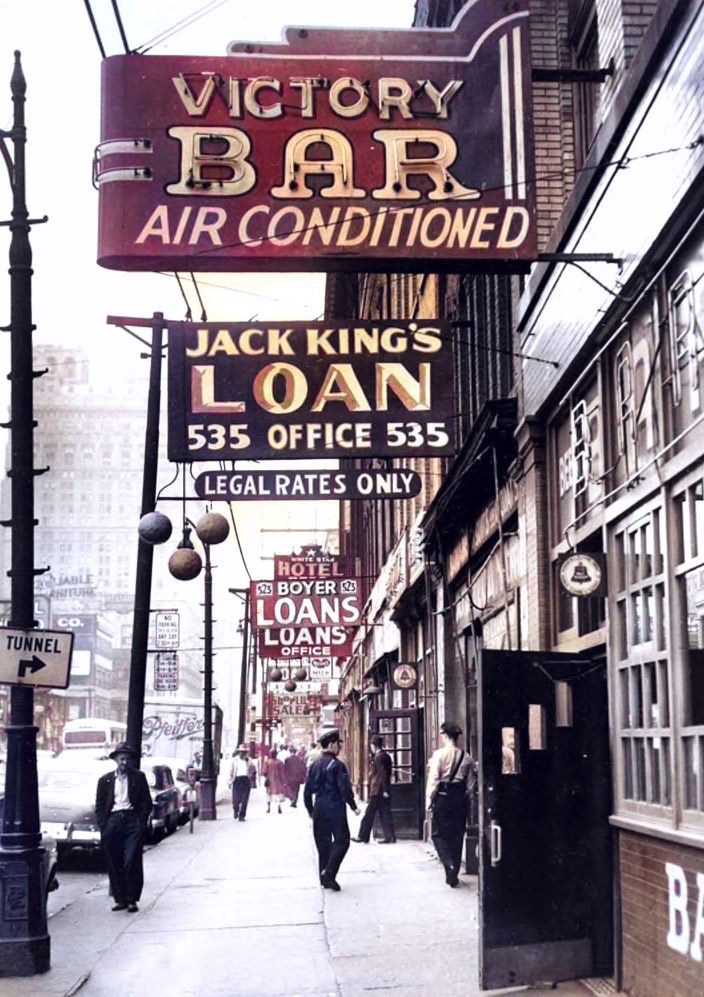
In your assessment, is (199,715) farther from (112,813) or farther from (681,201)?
(681,201)

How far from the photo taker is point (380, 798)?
22.2m

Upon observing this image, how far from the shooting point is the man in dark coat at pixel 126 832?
14617mm

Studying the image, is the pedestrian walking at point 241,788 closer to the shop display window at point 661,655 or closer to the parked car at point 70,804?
the parked car at point 70,804

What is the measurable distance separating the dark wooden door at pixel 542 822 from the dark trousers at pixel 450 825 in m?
5.81

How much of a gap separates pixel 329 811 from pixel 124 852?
2542mm

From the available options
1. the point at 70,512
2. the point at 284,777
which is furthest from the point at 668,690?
the point at 70,512

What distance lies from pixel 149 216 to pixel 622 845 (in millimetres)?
5347

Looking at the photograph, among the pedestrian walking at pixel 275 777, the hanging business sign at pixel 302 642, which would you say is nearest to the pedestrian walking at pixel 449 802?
the hanging business sign at pixel 302 642

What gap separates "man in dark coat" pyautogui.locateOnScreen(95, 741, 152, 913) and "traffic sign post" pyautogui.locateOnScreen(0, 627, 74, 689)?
11.3 ft

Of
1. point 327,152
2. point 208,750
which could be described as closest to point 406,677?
point 327,152

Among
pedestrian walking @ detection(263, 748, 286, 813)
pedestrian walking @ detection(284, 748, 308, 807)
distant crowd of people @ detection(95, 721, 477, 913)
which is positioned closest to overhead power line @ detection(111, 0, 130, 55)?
distant crowd of people @ detection(95, 721, 477, 913)

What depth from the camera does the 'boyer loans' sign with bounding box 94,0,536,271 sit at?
920 cm

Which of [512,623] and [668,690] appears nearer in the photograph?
[668,690]

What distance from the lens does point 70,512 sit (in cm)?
16650
